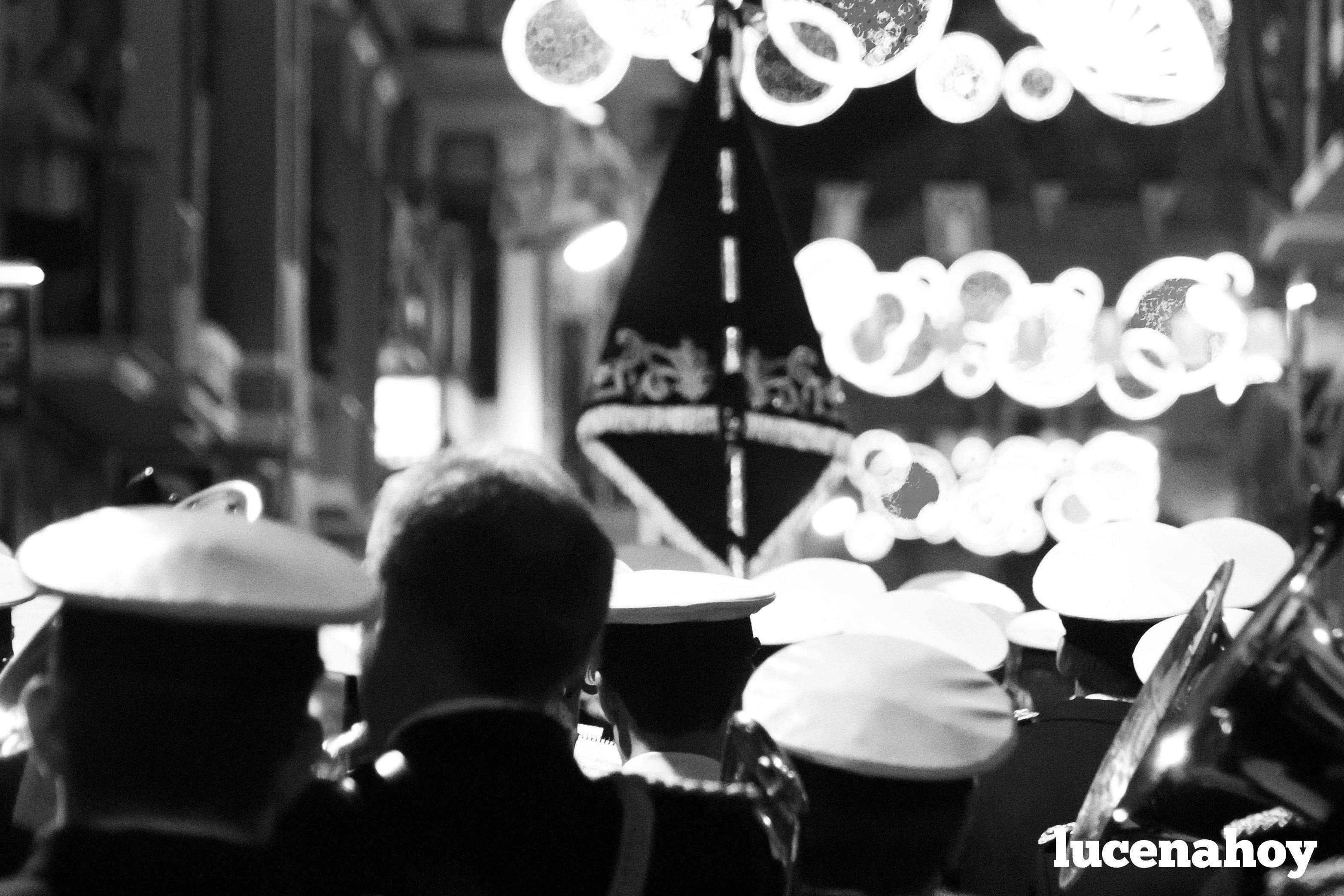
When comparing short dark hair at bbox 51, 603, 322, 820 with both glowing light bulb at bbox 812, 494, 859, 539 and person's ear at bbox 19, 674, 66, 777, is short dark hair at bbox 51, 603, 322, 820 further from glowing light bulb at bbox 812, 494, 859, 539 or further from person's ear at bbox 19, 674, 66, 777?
glowing light bulb at bbox 812, 494, 859, 539

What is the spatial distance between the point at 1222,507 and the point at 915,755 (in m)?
39.8

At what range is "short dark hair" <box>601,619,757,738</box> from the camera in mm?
4414

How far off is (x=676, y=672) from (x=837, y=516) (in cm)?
2921

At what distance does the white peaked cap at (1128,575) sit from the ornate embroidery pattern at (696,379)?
38.5 inches

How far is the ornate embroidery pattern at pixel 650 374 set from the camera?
672cm

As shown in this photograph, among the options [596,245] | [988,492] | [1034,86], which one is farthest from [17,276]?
[988,492]

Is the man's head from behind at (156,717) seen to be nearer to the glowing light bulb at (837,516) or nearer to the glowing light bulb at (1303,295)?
the glowing light bulb at (1303,295)

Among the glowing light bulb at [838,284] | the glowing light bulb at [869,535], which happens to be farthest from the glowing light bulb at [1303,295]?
the glowing light bulb at [869,535]

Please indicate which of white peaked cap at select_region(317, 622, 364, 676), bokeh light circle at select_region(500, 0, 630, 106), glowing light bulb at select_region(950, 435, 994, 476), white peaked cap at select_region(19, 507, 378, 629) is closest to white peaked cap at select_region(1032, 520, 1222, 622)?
white peaked cap at select_region(317, 622, 364, 676)

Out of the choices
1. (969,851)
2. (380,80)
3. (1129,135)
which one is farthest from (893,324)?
(1129,135)

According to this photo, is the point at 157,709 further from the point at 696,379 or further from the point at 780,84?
the point at 780,84

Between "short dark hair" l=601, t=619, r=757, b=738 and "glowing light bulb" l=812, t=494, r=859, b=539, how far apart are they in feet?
93.7

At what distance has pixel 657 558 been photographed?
245 inches

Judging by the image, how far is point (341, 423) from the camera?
29656mm
